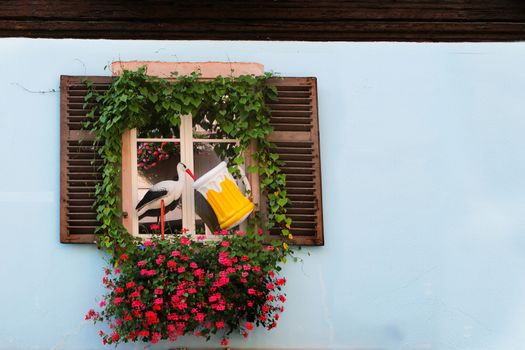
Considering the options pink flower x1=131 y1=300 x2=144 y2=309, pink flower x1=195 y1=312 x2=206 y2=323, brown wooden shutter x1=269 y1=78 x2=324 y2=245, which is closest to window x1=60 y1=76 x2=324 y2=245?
brown wooden shutter x1=269 y1=78 x2=324 y2=245

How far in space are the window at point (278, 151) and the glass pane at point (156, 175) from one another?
0.07 meters

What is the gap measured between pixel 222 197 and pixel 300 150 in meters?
0.65

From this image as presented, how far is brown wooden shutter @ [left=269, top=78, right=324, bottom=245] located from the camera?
19.4 ft

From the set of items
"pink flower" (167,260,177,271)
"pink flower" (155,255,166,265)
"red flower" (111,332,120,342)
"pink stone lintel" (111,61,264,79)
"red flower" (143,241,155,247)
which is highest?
"pink stone lintel" (111,61,264,79)

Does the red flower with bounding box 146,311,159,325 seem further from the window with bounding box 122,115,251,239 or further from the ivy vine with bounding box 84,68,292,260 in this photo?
the window with bounding box 122,115,251,239

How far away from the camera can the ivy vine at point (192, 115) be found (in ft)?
19.0

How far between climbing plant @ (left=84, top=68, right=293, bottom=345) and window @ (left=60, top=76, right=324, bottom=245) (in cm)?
7

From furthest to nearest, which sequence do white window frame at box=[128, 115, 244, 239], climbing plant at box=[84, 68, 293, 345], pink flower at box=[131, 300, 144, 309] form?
white window frame at box=[128, 115, 244, 239] → climbing plant at box=[84, 68, 293, 345] → pink flower at box=[131, 300, 144, 309]

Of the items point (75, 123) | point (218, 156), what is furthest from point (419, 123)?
point (75, 123)

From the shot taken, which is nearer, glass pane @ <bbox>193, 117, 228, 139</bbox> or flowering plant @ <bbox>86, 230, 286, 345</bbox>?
flowering plant @ <bbox>86, 230, 286, 345</bbox>

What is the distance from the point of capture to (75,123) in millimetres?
5859

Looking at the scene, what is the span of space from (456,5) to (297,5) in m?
0.58

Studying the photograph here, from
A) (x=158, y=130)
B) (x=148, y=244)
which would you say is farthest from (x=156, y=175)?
(x=148, y=244)

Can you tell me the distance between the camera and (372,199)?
6.04 meters
